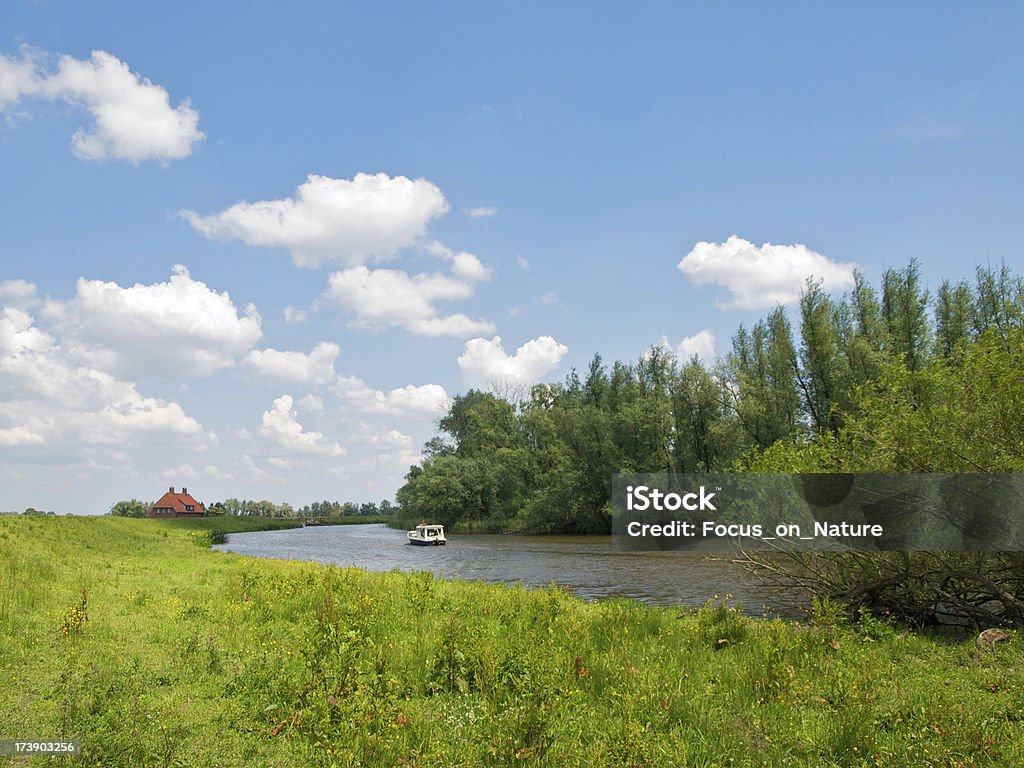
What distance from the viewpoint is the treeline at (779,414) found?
14.9 metres

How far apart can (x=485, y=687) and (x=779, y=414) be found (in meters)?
48.2

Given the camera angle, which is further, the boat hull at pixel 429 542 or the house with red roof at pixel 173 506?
the house with red roof at pixel 173 506

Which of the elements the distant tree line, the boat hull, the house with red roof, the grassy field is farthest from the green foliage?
the grassy field

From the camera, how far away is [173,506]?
125 meters

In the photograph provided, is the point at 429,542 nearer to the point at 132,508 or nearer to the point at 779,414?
the point at 779,414

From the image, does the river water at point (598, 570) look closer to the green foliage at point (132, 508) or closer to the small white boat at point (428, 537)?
the small white boat at point (428, 537)

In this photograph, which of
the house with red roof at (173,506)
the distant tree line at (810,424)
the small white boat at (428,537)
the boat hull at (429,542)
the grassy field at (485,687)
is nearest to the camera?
the grassy field at (485,687)

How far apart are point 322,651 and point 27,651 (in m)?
4.97

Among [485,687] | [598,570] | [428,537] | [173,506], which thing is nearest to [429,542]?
[428,537]

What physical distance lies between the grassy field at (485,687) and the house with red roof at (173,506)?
12590 centimetres

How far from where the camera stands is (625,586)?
2675 cm

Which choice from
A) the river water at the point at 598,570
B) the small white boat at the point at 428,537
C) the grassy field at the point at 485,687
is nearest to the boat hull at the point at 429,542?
the small white boat at the point at 428,537

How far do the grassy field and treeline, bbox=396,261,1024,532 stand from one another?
4956 mm

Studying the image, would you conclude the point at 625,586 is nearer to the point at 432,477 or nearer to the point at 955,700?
the point at 955,700
